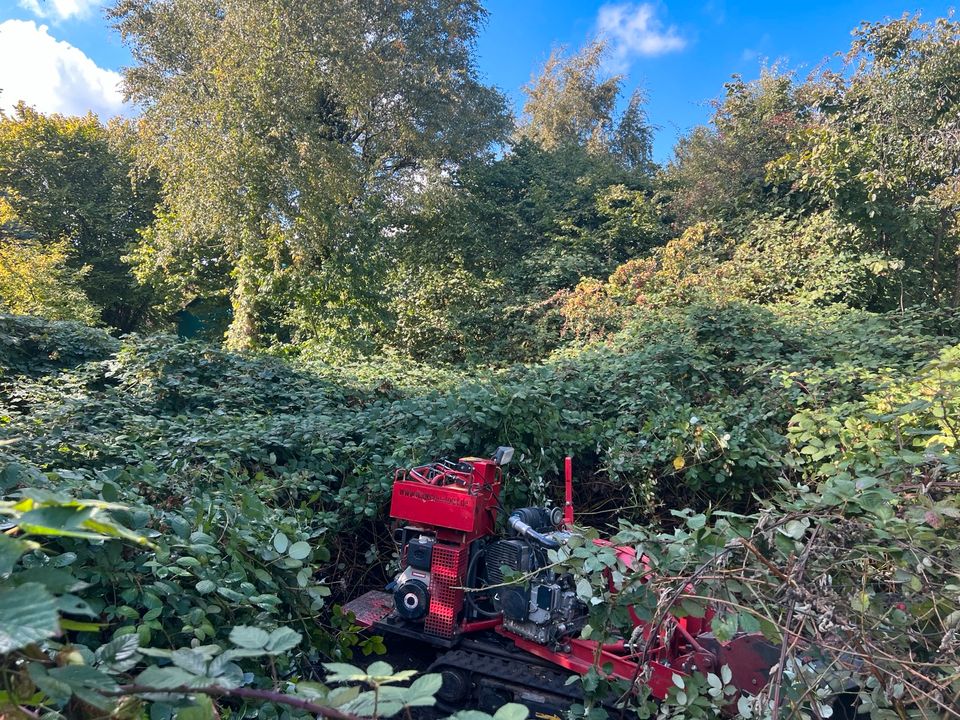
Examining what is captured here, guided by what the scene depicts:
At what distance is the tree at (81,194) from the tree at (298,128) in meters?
7.24

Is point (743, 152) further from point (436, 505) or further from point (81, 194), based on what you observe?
point (81, 194)

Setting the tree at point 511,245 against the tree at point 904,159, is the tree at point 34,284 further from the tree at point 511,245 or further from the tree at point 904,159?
the tree at point 904,159

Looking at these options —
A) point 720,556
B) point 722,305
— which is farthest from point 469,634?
point 722,305

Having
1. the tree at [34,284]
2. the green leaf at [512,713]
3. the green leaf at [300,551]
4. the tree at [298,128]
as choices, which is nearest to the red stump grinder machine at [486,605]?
the green leaf at [300,551]

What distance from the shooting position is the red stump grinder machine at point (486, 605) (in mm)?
3777

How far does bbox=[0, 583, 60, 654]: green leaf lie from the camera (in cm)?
81

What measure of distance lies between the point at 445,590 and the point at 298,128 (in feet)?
38.3

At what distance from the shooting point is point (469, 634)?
4.24 metres

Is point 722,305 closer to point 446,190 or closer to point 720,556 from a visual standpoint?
point 720,556

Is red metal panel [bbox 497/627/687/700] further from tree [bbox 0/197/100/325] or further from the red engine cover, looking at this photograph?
tree [bbox 0/197/100/325]

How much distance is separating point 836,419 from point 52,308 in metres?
16.5

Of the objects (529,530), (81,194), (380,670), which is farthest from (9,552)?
(81,194)

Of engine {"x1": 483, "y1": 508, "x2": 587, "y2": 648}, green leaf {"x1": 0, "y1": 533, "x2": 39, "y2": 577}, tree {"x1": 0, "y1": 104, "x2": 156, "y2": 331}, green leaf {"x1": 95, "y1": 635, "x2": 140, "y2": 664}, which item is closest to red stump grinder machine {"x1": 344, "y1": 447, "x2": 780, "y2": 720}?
engine {"x1": 483, "y1": 508, "x2": 587, "y2": 648}

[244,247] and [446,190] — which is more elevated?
[446,190]
